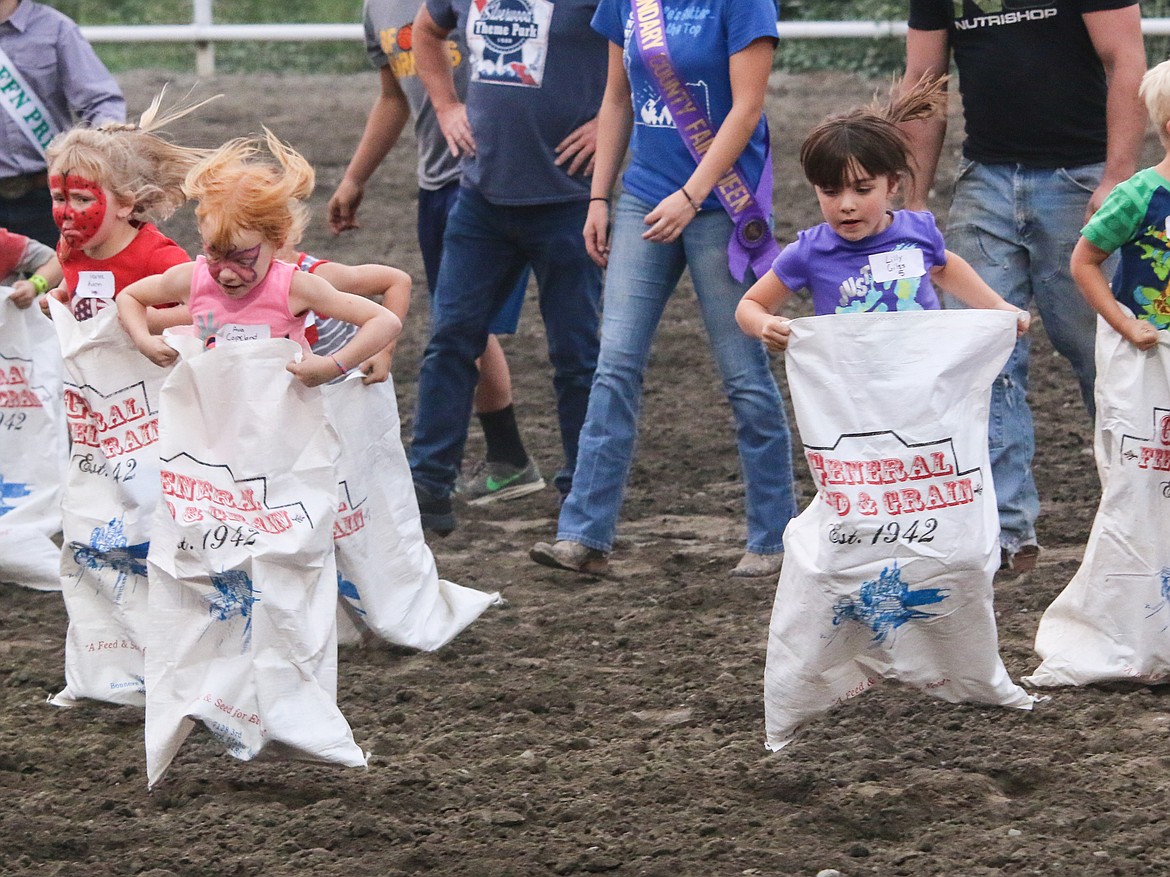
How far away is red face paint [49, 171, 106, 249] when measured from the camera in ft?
13.6

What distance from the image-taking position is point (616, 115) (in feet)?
16.7

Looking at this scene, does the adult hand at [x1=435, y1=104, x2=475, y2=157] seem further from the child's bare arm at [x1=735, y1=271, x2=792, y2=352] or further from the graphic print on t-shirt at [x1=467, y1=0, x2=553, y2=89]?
the child's bare arm at [x1=735, y1=271, x2=792, y2=352]

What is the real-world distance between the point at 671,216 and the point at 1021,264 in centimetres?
95

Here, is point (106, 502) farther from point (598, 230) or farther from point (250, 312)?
point (598, 230)

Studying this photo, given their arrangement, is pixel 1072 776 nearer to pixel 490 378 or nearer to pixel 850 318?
pixel 850 318

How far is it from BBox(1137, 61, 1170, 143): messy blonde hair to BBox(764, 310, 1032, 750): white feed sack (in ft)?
2.11

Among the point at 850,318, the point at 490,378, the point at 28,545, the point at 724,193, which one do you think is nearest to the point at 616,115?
the point at 724,193

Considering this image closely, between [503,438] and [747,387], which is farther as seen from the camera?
[503,438]

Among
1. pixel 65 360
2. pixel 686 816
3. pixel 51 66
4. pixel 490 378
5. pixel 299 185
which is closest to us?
pixel 686 816

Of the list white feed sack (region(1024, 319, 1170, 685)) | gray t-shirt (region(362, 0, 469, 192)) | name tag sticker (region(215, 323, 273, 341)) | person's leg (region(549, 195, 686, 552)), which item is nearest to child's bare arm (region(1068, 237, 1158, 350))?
white feed sack (region(1024, 319, 1170, 685))

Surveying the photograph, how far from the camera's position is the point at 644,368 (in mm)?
4965

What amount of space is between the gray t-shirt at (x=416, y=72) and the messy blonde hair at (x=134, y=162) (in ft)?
5.28

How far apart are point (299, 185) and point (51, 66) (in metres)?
2.27

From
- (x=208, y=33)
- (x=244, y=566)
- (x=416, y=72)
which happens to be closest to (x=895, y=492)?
(x=244, y=566)
